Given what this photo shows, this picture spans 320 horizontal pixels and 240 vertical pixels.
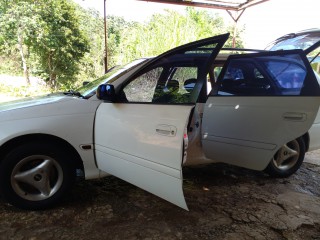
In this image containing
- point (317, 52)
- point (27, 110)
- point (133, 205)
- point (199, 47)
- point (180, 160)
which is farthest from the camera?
point (317, 52)

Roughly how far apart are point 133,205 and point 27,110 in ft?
4.56

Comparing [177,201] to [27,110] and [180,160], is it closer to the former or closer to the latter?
[180,160]

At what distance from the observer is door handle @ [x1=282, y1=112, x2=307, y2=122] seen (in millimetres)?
2807

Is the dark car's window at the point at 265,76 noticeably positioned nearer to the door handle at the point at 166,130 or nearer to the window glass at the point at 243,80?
the window glass at the point at 243,80

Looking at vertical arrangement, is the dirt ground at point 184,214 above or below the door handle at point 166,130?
below

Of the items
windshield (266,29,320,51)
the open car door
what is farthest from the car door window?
the open car door

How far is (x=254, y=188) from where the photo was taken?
3.33 metres

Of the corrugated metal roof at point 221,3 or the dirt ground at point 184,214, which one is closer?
the dirt ground at point 184,214

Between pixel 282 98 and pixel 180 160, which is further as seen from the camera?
pixel 282 98

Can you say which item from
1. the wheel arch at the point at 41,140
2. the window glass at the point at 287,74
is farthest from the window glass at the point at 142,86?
the window glass at the point at 287,74

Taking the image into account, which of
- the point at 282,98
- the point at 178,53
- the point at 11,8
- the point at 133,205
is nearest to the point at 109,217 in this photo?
the point at 133,205

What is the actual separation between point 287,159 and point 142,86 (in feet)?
7.89

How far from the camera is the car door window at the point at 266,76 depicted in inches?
115

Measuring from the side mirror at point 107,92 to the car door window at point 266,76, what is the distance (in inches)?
49.3
